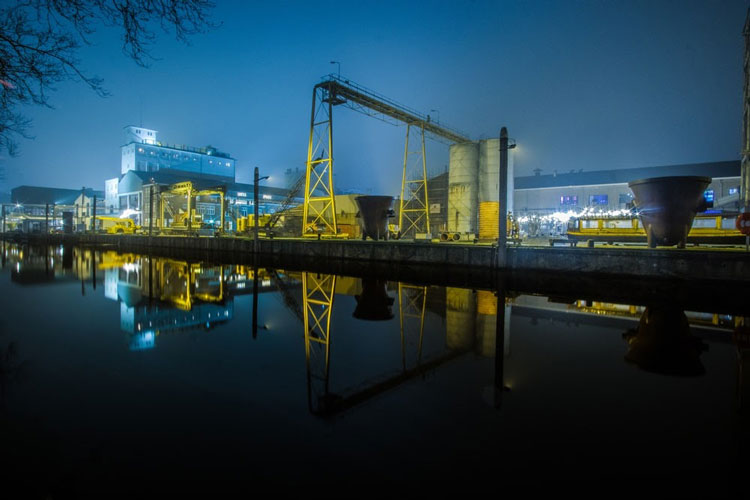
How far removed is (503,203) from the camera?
11.1 meters

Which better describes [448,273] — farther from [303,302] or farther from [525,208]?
[525,208]

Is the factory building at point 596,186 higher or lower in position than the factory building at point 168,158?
lower

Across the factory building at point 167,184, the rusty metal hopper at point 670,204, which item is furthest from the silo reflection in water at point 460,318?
the factory building at point 167,184

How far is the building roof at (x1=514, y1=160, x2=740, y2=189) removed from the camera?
30484 mm

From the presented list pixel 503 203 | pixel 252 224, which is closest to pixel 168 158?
pixel 252 224

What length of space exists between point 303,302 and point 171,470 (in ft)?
19.1

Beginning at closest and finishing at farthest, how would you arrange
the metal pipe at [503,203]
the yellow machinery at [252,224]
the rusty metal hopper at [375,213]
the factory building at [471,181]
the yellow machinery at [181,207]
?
the metal pipe at [503,203] < the rusty metal hopper at [375,213] < the yellow machinery at [252,224] < the factory building at [471,181] < the yellow machinery at [181,207]

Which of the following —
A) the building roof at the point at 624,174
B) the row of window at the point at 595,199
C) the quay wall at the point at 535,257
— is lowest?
the quay wall at the point at 535,257

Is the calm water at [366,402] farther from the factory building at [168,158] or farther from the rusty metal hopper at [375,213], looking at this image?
the factory building at [168,158]

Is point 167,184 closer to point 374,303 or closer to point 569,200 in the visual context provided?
point 374,303

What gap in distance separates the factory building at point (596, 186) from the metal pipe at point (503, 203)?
22.1m

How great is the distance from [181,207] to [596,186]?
40.2 metres

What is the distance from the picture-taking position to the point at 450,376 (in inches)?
136

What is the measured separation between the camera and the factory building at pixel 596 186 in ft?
97.7
